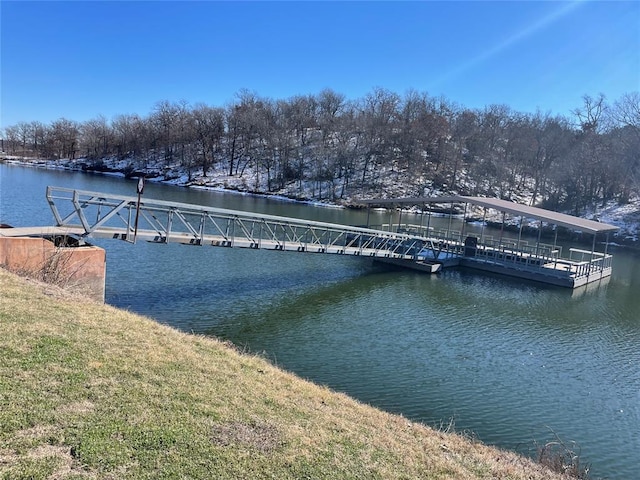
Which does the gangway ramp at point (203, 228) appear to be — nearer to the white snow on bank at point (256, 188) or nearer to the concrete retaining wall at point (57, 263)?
the concrete retaining wall at point (57, 263)

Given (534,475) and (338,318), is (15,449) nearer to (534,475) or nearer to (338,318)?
(534,475)

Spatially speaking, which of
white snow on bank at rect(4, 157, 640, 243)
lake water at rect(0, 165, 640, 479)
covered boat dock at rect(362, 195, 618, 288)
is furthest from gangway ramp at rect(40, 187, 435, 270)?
white snow on bank at rect(4, 157, 640, 243)

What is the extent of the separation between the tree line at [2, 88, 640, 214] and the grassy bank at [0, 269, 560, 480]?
218ft

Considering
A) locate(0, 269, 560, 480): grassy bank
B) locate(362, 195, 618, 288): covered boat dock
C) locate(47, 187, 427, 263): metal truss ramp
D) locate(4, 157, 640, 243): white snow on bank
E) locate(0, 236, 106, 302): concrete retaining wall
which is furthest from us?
locate(4, 157, 640, 243): white snow on bank

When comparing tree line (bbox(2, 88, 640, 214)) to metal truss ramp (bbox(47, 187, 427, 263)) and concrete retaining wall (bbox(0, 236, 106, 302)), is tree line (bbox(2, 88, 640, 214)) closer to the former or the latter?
metal truss ramp (bbox(47, 187, 427, 263))

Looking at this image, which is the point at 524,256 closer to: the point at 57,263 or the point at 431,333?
the point at 431,333

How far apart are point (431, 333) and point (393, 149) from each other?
72.8 meters

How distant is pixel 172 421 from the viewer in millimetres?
5930

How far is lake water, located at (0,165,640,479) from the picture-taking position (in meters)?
11.4

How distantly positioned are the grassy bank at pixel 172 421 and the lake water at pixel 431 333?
11.7 feet

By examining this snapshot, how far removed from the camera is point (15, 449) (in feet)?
15.5

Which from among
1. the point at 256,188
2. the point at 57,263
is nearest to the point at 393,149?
the point at 256,188

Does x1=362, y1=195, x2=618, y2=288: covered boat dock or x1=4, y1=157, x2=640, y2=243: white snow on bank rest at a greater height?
x1=4, y1=157, x2=640, y2=243: white snow on bank

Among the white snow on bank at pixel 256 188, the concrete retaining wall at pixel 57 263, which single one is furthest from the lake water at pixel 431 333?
the white snow on bank at pixel 256 188
